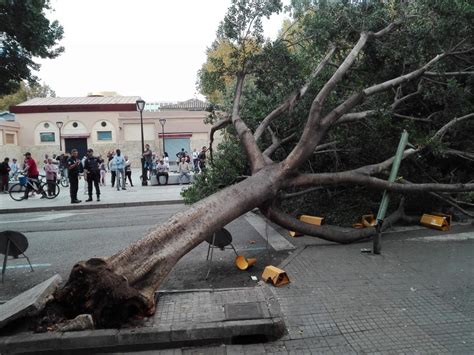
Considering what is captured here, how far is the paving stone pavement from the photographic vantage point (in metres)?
3.95

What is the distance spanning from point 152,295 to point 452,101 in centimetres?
689

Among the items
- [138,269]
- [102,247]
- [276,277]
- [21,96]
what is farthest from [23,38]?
[21,96]

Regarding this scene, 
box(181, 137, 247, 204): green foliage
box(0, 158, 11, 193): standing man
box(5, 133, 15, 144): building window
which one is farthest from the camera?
box(5, 133, 15, 144): building window

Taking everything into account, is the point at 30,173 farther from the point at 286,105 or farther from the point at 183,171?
the point at 286,105

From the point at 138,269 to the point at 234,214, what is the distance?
61.4 inches

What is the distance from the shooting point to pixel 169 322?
4.28m

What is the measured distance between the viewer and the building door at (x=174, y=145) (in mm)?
40000

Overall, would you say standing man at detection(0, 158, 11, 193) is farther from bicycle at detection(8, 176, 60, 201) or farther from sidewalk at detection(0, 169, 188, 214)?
bicycle at detection(8, 176, 60, 201)

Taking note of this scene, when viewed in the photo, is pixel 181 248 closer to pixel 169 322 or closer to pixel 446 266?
pixel 169 322

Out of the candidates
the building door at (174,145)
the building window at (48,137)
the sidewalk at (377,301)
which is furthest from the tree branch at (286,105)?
the building window at (48,137)

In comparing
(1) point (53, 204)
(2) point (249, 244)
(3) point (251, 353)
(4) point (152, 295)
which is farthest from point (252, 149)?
(1) point (53, 204)

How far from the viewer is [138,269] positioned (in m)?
4.63

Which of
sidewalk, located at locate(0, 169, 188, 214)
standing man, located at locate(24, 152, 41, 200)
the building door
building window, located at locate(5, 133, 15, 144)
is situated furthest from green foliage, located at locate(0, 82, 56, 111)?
sidewalk, located at locate(0, 169, 188, 214)

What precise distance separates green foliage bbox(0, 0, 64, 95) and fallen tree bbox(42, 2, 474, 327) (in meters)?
5.66
